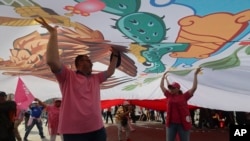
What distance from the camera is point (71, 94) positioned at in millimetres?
2613

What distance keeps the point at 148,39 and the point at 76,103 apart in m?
1.12

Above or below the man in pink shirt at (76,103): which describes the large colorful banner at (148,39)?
above

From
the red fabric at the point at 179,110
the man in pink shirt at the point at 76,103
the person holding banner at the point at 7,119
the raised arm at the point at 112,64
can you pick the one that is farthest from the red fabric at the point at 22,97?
the man in pink shirt at the point at 76,103

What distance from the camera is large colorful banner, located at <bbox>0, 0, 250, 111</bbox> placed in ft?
8.98

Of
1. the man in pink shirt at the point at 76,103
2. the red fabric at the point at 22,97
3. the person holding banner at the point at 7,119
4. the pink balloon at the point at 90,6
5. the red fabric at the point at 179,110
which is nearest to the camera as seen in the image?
the man in pink shirt at the point at 76,103

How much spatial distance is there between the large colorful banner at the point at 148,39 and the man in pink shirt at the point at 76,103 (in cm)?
47

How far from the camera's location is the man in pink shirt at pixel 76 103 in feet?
8.36

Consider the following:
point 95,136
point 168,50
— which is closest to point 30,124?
point 168,50

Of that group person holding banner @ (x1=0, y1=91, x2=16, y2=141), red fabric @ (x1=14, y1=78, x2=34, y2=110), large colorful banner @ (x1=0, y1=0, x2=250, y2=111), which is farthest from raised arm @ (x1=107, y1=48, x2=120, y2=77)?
red fabric @ (x1=14, y1=78, x2=34, y2=110)

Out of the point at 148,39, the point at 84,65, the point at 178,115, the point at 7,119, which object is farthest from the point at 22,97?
the point at 84,65

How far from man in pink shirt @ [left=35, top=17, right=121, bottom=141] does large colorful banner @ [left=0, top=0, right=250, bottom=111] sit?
465mm

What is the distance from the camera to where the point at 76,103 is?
2.59 m

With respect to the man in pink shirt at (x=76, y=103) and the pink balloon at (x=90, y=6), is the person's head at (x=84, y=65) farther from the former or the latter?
the pink balloon at (x=90, y=6)

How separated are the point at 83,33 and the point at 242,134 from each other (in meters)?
1.73
